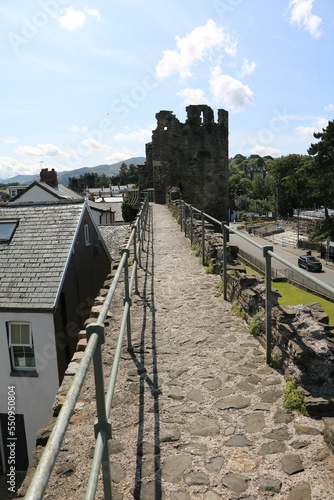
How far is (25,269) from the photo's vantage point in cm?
1206

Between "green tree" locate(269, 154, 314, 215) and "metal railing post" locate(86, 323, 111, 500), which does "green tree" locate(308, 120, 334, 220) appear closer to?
"green tree" locate(269, 154, 314, 215)

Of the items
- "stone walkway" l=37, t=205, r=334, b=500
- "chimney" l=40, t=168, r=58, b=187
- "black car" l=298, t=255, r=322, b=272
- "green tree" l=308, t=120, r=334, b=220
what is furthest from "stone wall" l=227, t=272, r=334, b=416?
"green tree" l=308, t=120, r=334, b=220

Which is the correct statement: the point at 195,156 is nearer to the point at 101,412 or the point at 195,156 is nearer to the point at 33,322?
the point at 33,322

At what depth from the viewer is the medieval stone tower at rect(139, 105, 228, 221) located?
82.5 ft

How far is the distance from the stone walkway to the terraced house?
6.39 m

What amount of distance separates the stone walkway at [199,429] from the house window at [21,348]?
686 centimetres

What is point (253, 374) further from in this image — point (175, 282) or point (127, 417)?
point (175, 282)

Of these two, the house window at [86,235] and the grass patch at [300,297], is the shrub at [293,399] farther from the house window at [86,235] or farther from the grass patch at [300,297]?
the grass patch at [300,297]

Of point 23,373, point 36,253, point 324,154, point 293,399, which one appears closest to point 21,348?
point 23,373

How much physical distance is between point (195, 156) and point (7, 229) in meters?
15.2

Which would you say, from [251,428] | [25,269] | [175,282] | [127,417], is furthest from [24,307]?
[251,428]

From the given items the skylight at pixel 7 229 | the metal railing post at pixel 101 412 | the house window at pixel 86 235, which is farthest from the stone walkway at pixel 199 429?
the house window at pixel 86 235

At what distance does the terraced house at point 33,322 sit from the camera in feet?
37.1

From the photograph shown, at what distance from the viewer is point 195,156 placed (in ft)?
84.2
